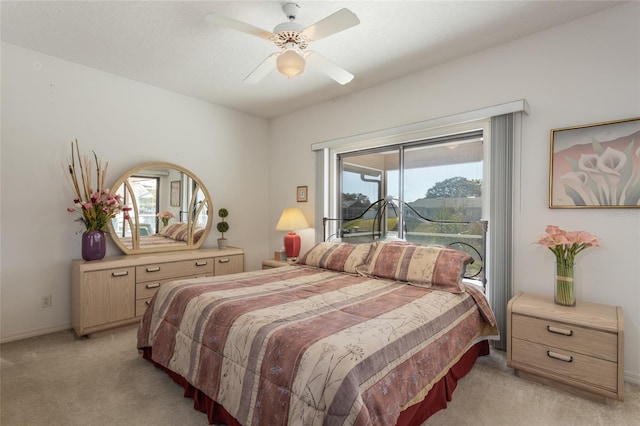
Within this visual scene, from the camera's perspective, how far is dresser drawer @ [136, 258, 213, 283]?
128 inches

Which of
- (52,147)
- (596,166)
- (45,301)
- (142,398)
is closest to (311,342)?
(142,398)

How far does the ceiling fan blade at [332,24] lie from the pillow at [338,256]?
1.89 metres

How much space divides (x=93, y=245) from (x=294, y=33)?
8.85 ft

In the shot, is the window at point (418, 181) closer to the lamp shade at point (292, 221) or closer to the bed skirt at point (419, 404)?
the lamp shade at point (292, 221)

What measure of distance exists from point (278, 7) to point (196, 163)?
8.00 ft

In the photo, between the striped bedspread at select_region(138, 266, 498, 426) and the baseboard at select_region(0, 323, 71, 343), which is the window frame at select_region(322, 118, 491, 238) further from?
Result: the baseboard at select_region(0, 323, 71, 343)

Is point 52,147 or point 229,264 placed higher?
point 52,147

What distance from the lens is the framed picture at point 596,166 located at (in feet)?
7.19

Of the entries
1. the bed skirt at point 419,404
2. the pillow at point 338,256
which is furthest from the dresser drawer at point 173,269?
the bed skirt at point 419,404

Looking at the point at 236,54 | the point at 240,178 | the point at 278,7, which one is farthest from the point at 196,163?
the point at 278,7

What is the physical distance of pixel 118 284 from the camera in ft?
10.1

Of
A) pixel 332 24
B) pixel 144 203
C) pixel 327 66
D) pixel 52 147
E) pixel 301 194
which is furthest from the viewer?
pixel 301 194

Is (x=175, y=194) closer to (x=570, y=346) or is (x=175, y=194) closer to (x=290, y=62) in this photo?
(x=290, y=62)

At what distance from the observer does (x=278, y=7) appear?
2.28 meters
